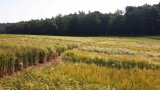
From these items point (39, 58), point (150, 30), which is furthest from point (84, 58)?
point (150, 30)

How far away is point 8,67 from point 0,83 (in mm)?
2634

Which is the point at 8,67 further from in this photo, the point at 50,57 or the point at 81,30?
the point at 81,30

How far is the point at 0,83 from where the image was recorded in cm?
1365

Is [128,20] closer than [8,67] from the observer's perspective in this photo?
No

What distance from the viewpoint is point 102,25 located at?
10500cm

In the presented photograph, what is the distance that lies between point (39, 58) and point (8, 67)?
18.2ft

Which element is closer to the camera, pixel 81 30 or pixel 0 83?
pixel 0 83

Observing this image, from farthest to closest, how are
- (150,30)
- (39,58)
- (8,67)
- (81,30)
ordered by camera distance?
(81,30)
(150,30)
(39,58)
(8,67)

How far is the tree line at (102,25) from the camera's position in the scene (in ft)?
320

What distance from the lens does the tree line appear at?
97.4 m

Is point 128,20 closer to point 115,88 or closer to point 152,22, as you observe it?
point 152,22

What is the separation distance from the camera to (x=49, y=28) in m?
102

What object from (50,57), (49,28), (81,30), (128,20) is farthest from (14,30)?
(50,57)

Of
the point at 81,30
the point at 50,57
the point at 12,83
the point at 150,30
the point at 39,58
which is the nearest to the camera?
the point at 12,83
